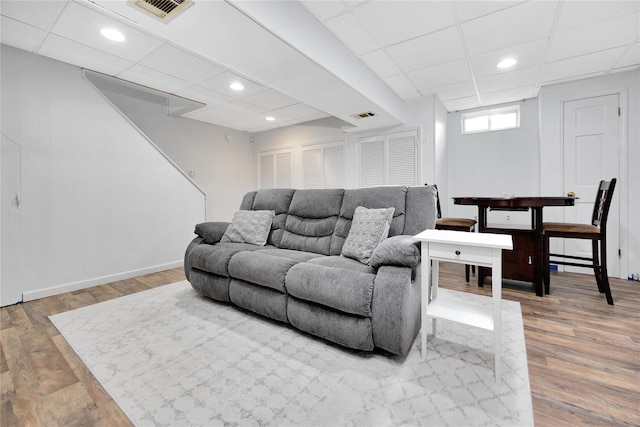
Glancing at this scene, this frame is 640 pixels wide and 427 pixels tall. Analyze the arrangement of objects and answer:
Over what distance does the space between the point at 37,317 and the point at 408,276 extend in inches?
125

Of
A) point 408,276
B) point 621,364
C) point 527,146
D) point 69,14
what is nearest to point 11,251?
point 69,14

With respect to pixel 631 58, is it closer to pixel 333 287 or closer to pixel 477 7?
pixel 477 7

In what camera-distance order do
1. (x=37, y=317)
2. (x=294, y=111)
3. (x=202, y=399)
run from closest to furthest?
(x=202, y=399) < (x=37, y=317) < (x=294, y=111)

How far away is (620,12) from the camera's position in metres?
2.34

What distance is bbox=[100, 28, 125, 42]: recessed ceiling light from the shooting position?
2434 mm

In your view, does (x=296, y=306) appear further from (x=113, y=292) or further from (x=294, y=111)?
(x=294, y=111)

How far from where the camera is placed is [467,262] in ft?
5.26

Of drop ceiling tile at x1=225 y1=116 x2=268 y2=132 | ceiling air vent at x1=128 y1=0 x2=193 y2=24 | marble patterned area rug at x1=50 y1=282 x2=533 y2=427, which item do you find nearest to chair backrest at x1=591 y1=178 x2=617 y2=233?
marble patterned area rug at x1=50 y1=282 x2=533 y2=427

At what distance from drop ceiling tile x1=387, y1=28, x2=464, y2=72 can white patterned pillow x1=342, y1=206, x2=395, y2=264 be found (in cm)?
178

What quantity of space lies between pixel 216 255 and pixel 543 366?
2555 mm

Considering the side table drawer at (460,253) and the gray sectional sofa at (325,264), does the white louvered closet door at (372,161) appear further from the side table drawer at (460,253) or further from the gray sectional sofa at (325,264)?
the side table drawer at (460,253)

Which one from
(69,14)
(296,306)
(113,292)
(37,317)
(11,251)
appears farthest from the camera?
(113,292)

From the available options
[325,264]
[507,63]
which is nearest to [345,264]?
[325,264]

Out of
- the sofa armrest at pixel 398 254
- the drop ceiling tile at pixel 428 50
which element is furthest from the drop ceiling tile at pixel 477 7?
the sofa armrest at pixel 398 254
